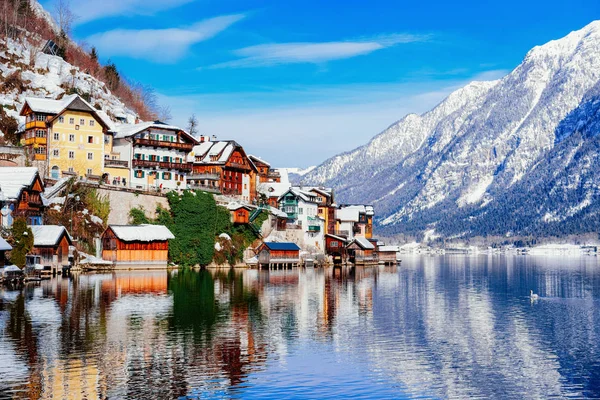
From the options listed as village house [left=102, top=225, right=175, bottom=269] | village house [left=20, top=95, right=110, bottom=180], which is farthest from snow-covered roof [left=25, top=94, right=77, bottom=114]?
village house [left=102, top=225, right=175, bottom=269]

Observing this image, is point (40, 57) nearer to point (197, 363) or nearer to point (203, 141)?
point (203, 141)

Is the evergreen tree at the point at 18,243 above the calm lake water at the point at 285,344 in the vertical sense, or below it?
above

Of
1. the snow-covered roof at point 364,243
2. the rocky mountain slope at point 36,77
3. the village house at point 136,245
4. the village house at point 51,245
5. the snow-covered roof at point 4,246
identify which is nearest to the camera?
the snow-covered roof at point 4,246

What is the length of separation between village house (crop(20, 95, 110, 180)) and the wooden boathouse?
30015 mm

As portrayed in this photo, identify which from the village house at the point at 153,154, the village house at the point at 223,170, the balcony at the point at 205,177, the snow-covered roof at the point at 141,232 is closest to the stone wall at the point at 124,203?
the village house at the point at 153,154

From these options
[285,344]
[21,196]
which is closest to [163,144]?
[21,196]

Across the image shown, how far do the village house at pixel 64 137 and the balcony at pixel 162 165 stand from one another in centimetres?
671

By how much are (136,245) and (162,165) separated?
2327cm

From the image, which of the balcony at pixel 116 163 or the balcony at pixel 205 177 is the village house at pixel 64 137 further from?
the balcony at pixel 205 177

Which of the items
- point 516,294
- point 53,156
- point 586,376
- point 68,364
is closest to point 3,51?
point 53,156

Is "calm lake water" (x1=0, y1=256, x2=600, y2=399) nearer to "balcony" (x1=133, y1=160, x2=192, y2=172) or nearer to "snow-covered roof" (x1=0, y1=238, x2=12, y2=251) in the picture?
"snow-covered roof" (x1=0, y1=238, x2=12, y2=251)

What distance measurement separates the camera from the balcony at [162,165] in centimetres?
12986

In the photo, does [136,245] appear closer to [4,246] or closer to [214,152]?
[4,246]

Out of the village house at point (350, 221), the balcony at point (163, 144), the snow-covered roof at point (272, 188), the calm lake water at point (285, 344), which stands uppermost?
the balcony at point (163, 144)
